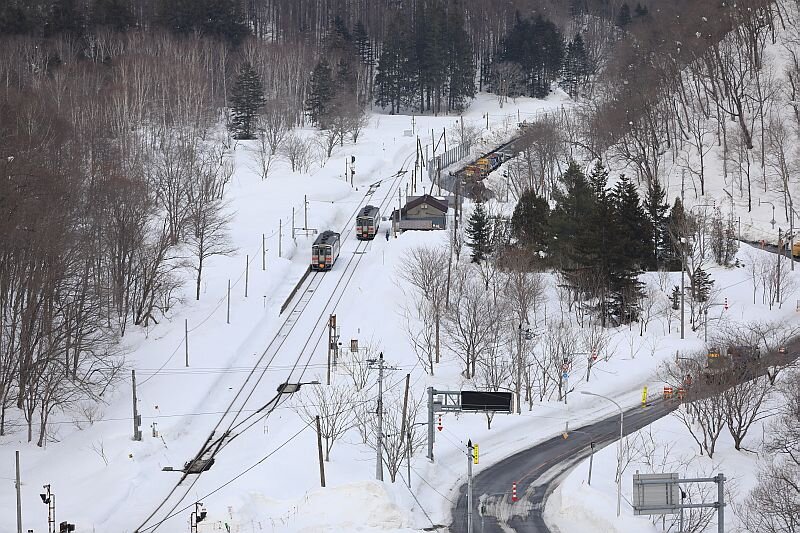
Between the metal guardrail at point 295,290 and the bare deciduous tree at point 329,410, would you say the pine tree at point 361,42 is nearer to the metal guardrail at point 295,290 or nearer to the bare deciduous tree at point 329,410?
the metal guardrail at point 295,290

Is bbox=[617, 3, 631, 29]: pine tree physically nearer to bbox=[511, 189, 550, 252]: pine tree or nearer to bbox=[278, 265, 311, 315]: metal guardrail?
bbox=[511, 189, 550, 252]: pine tree

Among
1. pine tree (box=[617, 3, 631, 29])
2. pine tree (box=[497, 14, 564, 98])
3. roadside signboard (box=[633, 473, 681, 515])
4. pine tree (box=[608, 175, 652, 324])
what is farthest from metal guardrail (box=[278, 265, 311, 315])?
pine tree (box=[617, 3, 631, 29])

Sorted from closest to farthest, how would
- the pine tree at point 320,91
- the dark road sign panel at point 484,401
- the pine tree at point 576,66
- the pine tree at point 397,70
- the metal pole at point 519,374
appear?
the dark road sign panel at point 484,401 → the metal pole at point 519,374 → the pine tree at point 320,91 → the pine tree at point 397,70 → the pine tree at point 576,66

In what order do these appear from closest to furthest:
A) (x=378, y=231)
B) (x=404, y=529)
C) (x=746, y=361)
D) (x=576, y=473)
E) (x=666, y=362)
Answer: (x=404, y=529)
(x=576, y=473)
(x=746, y=361)
(x=666, y=362)
(x=378, y=231)

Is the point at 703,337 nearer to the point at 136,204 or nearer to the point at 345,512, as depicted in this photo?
the point at 345,512

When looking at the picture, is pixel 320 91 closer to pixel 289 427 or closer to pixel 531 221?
pixel 531 221

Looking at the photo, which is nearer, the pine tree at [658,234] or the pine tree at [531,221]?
the pine tree at [658,234]

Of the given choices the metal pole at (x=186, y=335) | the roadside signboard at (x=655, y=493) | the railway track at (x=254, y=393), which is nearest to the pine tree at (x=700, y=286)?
the railway track at (x=254, y=393)

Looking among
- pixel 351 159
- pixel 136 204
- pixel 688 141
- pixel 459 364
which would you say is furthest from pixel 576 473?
pixel 351 159
